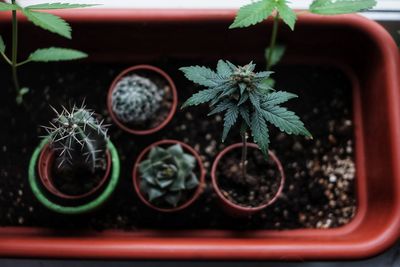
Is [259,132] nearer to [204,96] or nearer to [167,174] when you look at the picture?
[204,96]

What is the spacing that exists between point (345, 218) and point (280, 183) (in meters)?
0.24

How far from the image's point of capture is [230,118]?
0.94m

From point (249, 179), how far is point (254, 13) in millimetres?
490

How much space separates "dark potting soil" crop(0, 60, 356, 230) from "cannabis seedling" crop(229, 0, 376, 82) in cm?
27

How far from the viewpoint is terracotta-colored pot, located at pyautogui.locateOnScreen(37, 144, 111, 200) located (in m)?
1.28

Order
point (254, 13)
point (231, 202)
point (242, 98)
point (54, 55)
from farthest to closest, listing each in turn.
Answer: point (231, 202), point (54, 55), point (254, 13), point (242, 98)

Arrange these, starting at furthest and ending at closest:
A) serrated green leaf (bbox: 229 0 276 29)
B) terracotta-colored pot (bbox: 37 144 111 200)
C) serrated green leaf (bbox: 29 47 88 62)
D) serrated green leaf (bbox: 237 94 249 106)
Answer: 1. terracotta-colored pot (bbox: 37 144 111 200)
2. serrated green leaf (bbox: 29 47 88 62)
3. serrated green leaf (bbox: 229 0 276 29)
4. serrated green leaf (bbox: 237 94 249 106)

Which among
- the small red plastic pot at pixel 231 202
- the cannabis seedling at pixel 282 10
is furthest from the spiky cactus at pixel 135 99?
the cannabis seedling at pixel 282 10

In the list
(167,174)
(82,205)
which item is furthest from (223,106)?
(82,205)

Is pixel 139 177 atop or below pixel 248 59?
below

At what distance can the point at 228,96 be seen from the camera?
0.97 meters

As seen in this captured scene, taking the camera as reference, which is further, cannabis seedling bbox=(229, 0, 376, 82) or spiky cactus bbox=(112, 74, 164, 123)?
spiky cactus bbox=(112, 74, 164, 123)

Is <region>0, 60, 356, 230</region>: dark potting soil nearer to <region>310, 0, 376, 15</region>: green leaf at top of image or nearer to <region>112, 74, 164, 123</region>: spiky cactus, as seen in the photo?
<region>112, 74, 164, 123</region>: spiky cactus

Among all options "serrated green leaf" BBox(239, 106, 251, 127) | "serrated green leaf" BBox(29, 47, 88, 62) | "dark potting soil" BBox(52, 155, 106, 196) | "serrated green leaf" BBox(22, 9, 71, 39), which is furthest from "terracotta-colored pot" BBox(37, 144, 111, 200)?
"serrated green leaf" BBox(239, 106, 251, 127)
